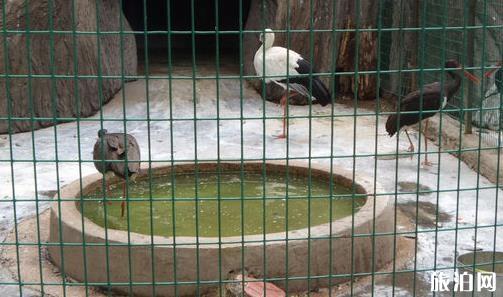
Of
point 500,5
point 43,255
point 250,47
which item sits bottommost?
point 43,255

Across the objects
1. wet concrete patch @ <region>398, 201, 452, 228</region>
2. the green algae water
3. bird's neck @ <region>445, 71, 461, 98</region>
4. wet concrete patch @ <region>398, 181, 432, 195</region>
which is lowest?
wet concrete patch @ <region>398, 181, 432, 195</region>

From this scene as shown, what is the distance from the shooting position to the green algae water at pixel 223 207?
208 inches

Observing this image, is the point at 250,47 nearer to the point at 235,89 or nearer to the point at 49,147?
the point at 235,89

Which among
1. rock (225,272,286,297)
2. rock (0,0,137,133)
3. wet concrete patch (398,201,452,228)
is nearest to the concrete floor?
wet concrete patch (398,201,452,228)

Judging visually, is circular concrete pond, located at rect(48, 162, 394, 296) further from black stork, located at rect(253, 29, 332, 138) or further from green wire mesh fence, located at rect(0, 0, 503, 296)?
black stork, located at rect(253, 29, 332, 138)

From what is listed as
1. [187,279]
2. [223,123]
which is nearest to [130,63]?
[223,123]

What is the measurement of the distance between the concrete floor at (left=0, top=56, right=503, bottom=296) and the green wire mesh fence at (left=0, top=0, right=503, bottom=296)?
0.03 metres

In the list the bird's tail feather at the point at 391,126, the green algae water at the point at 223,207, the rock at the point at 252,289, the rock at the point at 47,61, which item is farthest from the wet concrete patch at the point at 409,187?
the rock at the point at 47,61

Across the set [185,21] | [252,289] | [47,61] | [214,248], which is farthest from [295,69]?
[185,21]

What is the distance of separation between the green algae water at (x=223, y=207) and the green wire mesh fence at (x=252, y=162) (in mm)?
22

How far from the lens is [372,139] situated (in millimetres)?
8391

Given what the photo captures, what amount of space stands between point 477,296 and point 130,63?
7.22m

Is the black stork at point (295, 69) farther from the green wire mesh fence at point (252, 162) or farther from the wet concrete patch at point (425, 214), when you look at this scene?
the wet concrete patch at point (425, 214)

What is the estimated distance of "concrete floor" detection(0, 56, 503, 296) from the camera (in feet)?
17.8
